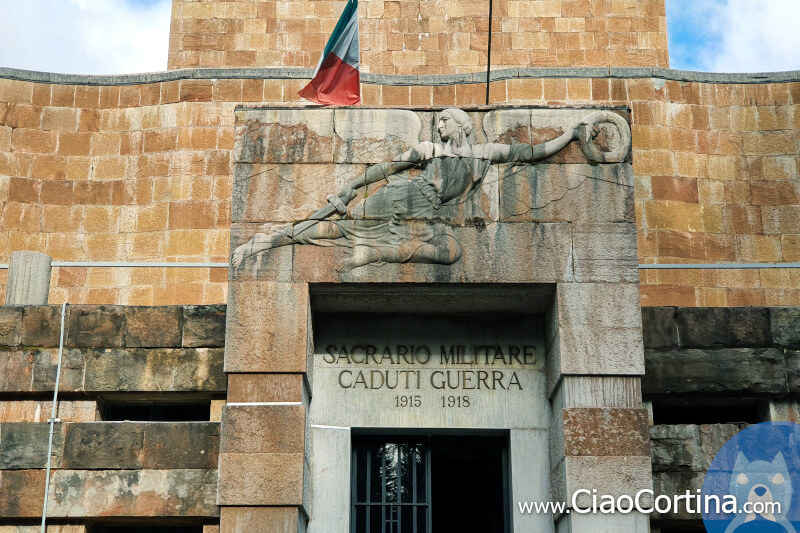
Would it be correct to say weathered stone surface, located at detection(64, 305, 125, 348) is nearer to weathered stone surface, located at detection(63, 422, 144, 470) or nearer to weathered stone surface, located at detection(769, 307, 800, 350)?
weathered stone surface, located at detection(63, 422, 144, 470)

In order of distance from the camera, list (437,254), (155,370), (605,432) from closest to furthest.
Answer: (605,432), (437,254), (155,370)

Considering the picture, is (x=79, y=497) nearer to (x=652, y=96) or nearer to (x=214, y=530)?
(x=214, y=530)

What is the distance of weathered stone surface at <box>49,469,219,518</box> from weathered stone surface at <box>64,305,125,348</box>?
1.80 m

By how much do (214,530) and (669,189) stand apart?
10.9 metres

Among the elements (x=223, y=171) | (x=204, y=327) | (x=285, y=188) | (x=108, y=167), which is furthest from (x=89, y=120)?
Result: (x=285, y=188)

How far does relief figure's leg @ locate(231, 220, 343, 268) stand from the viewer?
45.0 ft

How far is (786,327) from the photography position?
14352 mm

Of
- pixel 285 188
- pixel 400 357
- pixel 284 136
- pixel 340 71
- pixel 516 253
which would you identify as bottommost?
pixel 400 357

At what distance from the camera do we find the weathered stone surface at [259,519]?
500 inches

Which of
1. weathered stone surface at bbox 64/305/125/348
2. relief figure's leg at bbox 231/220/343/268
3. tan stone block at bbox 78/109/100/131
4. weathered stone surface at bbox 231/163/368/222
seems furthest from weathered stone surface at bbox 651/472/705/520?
tan stone block at bbox 78/109/100/131

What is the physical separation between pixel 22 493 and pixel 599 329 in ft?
25.7

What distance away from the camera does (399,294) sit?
46.1 ft

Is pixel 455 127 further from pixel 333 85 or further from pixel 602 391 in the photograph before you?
pixel 602 391

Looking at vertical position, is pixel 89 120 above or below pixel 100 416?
above
